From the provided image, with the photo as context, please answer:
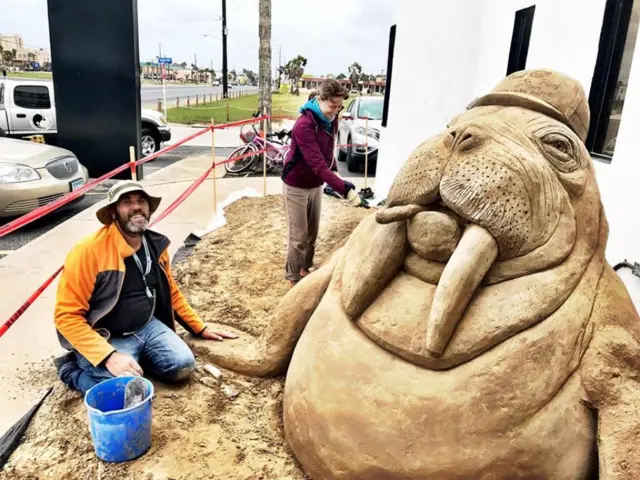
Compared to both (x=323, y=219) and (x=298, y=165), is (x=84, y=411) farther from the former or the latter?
(x=323, y=219)

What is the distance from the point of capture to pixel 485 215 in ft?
6.79

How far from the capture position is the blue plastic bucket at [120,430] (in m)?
2.48

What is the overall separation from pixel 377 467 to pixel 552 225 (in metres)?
1.15

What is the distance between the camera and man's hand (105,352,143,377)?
288 centimetres

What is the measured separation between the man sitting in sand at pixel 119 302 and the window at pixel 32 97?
10.2m

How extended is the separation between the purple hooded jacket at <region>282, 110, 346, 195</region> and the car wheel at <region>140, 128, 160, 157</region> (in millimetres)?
9532

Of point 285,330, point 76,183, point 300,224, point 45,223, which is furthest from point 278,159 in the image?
point 285,330

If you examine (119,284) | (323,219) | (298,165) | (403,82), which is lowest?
(323,219)

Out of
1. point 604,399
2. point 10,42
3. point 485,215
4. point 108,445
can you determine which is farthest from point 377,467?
point 10,42

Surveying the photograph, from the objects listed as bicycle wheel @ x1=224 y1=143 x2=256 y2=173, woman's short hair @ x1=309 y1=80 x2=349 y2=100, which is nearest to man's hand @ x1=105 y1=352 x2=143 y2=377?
woman's short hair @ x1=309 y1=80 x2=349 y2=100

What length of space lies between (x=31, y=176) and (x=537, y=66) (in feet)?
19.9

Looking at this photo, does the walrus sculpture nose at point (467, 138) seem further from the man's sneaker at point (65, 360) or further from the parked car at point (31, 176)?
the parked car at point (31, 176)

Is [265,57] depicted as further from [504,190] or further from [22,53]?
[22,53]

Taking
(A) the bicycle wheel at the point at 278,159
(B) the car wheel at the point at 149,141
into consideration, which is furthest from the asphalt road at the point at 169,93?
(A) the bicycle wheel at the point at 278,159
